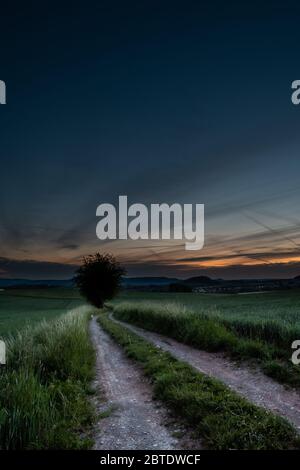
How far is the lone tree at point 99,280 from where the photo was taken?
65625 mm

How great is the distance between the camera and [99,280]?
66.0 m

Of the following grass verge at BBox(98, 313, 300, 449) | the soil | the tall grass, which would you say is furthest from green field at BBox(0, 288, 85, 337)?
grass verge at BBox(98, 313, 300, 449)

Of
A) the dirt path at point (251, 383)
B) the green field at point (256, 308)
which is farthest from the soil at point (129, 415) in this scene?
the green field at point (256, 308)

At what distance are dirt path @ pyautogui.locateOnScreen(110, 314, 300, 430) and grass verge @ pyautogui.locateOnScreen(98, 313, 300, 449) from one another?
2.05 ft

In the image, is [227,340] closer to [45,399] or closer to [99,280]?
[45,399]

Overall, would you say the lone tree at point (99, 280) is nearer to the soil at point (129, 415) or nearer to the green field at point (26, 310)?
the green field at point (26, 310)

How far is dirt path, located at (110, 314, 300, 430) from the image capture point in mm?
7086

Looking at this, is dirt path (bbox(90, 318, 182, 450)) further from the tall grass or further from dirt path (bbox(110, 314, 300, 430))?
dirt path (bbox(110, 314, 300, 430))

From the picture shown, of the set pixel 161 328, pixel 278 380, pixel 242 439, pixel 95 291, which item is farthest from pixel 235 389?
pixel 95 291

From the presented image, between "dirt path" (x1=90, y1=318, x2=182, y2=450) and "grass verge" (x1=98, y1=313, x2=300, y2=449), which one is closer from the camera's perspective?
"grass verge" (x1=98, y1=313, x2=300, y2=449)

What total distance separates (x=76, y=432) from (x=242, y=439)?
3.17m

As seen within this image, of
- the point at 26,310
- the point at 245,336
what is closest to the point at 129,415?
the point at 245,336

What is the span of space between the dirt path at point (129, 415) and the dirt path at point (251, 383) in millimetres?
2077

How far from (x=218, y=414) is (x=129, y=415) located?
205 centimetres
